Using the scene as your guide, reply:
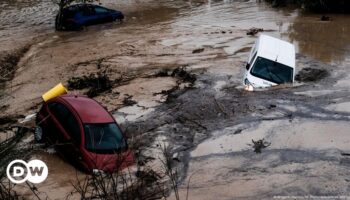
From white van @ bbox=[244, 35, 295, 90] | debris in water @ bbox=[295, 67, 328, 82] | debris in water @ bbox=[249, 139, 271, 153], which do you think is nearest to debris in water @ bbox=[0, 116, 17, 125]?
debris in water @ bbox=[249, 139, 271, 153]

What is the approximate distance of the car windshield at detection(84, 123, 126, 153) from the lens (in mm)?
11141

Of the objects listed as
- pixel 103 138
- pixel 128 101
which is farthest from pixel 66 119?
pixel 128 101

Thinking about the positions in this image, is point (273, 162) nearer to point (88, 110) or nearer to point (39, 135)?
point (88, 110)

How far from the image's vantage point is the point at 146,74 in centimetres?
1881

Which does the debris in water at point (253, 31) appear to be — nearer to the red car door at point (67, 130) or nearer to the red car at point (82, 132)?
the red car at point (82, 132)

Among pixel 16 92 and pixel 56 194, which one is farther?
pixel 16 92

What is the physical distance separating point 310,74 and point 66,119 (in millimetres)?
9846

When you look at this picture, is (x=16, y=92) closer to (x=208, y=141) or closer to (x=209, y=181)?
(x=208, y=141)

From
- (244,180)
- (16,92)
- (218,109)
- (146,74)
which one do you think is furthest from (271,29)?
(244,180)

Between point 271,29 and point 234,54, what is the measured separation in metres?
5.03

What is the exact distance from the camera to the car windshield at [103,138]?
11.1 m

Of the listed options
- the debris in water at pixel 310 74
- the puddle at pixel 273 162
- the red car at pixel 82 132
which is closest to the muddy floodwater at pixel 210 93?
the puddle at pixel 273 162

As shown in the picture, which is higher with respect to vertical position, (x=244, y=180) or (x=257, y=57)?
(x=257, y=57)

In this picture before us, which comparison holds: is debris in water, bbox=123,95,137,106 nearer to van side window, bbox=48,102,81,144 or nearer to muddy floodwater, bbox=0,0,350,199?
muddy floodwater, bbox=0,0,350,199
